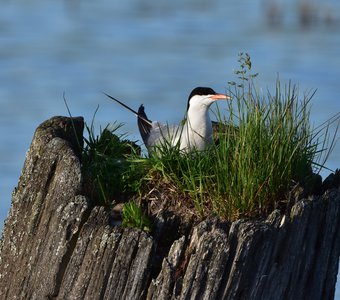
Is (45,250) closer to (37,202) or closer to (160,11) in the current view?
(37,202)

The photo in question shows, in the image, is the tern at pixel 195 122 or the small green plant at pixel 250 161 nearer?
the small green plant at pixel 250 161

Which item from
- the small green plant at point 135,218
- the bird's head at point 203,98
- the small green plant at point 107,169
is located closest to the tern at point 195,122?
the bird's head at point 203,98

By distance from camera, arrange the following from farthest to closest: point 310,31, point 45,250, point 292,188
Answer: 1. point 310,31
2. point 292,188
3. point 45,250

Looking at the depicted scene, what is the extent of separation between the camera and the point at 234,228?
5023 millimetres

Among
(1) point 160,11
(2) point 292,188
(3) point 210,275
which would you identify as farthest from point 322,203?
(1) point 160,11

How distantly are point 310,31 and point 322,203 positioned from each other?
18.0 meters

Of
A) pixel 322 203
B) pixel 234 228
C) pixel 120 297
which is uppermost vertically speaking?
pixel 322 203

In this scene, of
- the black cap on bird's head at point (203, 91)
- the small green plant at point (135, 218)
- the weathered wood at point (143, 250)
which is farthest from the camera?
the black cap on bird's head at point (203, 91)

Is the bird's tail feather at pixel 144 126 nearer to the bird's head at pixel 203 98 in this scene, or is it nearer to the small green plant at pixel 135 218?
the bird's head at pixel 203 98

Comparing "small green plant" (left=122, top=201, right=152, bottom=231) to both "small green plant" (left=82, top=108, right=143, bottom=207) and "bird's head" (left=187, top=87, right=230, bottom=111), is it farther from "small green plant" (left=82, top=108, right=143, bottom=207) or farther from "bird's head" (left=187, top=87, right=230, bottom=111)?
"bird's head" (left=187, top=87, right=230, bottom=111)

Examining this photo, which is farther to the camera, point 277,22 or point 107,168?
point 277,22

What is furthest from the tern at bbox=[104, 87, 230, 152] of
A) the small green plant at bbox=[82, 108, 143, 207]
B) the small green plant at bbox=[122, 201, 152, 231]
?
the small green plant at bbox=[122, 201, 152, 231]

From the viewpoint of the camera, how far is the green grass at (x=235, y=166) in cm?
560

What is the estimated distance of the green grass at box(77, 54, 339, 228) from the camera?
560cm
